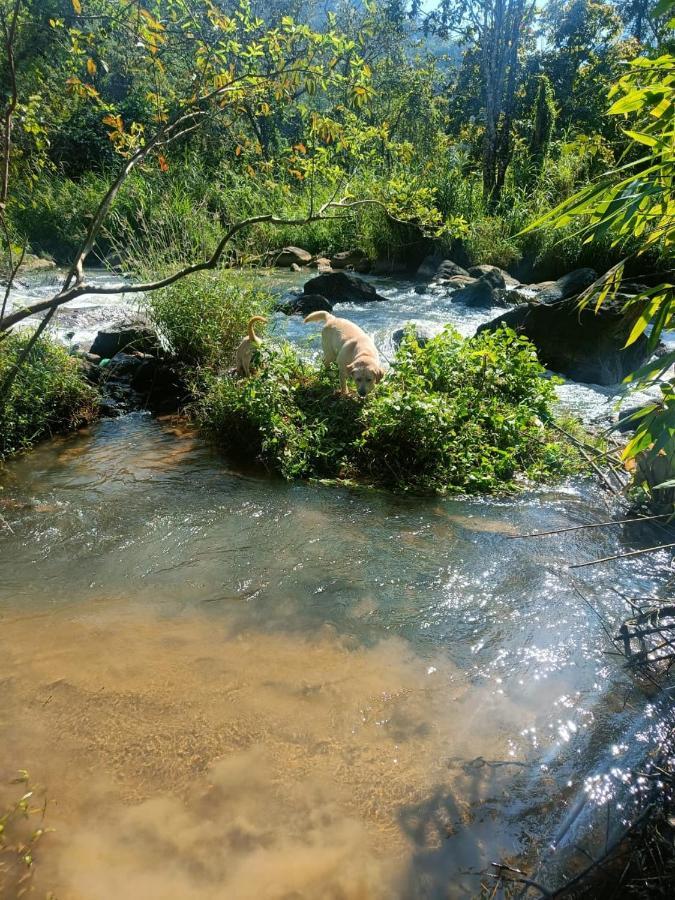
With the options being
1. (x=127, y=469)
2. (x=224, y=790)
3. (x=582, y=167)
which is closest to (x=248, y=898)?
(x=224, y=790)

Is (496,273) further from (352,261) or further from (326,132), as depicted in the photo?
(326,132)

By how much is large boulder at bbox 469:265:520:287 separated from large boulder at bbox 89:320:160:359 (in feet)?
25.1

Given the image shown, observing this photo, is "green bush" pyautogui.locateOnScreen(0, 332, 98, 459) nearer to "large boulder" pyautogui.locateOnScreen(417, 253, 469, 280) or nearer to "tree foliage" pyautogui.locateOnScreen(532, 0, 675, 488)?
"tree foliage" pyautogui.locateOnScreen(532, 0, 675, 488)

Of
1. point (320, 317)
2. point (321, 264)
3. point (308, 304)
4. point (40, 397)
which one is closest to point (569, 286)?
point (308, 304)

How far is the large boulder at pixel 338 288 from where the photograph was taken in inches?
470

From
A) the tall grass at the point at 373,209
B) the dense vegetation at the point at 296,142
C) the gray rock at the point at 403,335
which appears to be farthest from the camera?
the tall grass at the point at 373,209

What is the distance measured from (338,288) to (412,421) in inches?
290

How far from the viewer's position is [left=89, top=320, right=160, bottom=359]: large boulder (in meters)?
7.46

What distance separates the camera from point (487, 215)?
52.2ft

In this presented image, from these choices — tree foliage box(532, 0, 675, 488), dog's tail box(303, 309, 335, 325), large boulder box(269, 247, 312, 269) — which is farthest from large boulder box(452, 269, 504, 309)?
tree foliage box(532, 0, 675, 488)

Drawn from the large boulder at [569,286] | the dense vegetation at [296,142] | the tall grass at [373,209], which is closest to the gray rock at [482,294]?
the tall grass at [373,209]

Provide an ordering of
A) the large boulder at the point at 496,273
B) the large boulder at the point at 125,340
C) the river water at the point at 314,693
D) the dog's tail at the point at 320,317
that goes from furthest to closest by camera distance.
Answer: the large boulder at the point at 496,273, the large boulder at the point at 125,340, the dog's tail at the point at 320,317, the river water at the point at 314,693

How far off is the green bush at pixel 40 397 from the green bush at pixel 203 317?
1.14m

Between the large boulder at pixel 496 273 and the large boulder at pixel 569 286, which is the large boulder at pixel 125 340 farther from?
the large boulder at pixel 496 273
